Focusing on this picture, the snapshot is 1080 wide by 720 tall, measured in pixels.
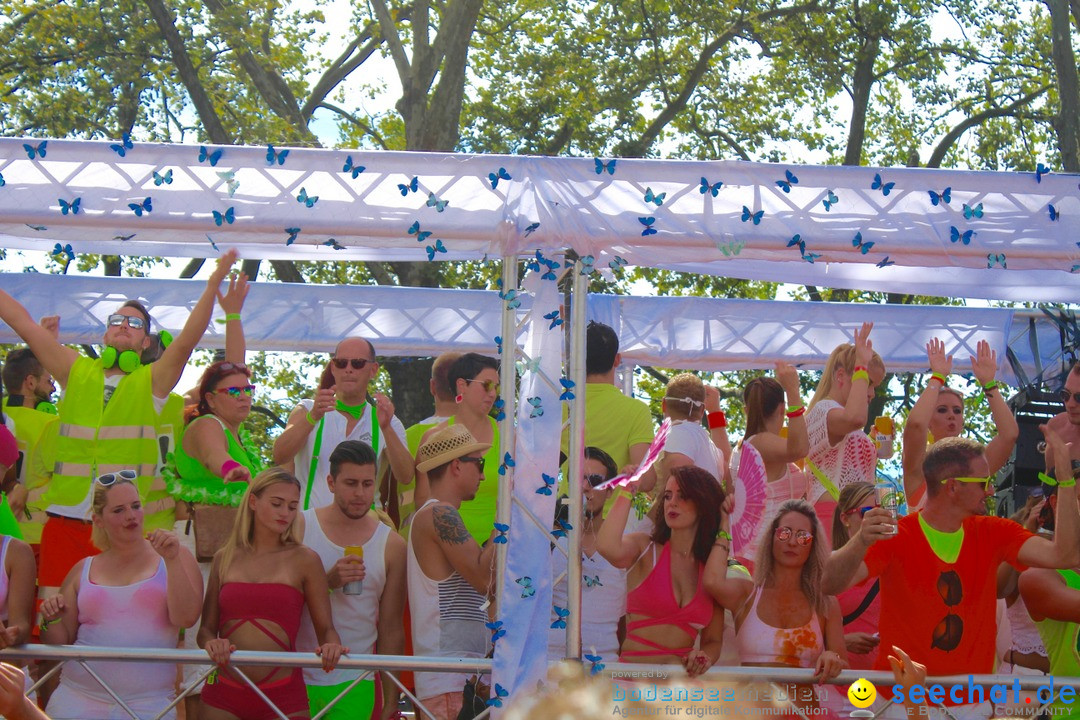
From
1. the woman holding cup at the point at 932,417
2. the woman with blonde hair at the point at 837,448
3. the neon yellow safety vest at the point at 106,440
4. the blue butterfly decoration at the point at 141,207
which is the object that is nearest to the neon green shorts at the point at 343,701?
the neon yellow safety vest at the point at 106,440

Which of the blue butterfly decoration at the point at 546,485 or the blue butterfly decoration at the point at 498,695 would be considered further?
the blue butterfly decoration at the point at 546,485

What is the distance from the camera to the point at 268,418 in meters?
16.8

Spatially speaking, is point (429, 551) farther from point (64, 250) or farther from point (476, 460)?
point (64, 250)

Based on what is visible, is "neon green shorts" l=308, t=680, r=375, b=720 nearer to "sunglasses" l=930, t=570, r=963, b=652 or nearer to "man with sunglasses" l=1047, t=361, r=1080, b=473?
"sunglasses" l=930, t=570, r=963, b=652

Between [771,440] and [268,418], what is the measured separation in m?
11.6

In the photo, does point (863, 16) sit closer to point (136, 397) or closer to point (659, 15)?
point (659, 15)

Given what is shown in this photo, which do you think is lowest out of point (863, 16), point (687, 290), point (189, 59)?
point (687, 290)

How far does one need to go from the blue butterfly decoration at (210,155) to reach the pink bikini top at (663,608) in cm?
225

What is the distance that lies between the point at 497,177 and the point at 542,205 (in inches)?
8.6

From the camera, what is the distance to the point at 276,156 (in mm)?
5090

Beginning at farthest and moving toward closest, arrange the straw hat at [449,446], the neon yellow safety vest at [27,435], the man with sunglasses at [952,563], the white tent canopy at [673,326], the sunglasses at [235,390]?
the white tent canopy at [673,326], the neon yellow safety vest at [27,435], the sunglasses at [235,390], the straw hat at [449,446], the man with sunglasses at [952,563]

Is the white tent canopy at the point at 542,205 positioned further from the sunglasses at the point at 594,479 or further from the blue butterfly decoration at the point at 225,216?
the sunglasses at the point at 594,479

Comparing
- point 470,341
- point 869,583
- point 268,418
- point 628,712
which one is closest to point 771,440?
point 869,583

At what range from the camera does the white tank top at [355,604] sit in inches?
199
